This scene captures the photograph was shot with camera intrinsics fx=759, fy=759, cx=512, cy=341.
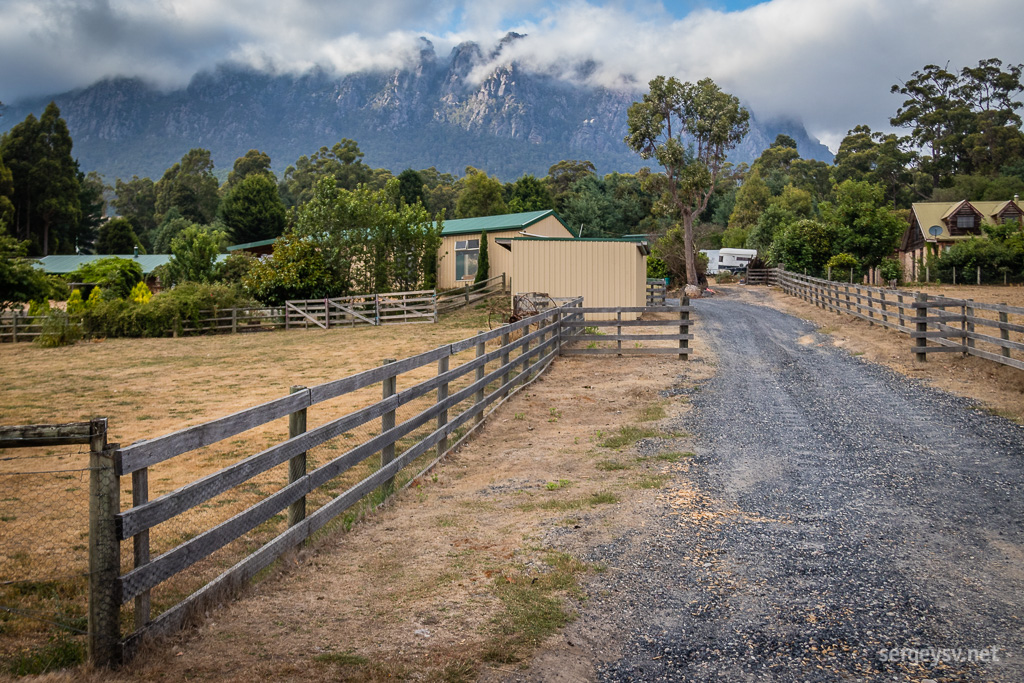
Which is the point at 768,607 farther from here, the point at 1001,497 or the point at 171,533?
the point at 171,533

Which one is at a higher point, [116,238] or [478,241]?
[116,238]

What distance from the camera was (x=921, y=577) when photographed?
4.66m

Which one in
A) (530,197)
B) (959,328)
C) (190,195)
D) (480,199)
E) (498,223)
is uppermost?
(190,195)

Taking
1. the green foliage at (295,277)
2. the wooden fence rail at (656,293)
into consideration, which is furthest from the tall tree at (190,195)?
the wooden fence rail at (656,293)

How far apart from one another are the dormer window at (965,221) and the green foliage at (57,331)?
172ft

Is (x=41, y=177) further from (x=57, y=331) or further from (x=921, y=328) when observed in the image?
(x=921, y=328)

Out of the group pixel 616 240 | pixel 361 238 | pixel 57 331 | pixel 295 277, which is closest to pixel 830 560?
pixel 616 240

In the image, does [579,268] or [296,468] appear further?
[579,268]

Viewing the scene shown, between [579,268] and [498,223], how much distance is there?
987cm

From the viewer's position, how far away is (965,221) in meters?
51.2

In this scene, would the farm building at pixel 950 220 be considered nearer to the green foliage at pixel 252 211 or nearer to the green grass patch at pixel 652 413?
the green grass patch at pixel 652 413

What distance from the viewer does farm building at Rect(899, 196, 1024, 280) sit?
50.0 m

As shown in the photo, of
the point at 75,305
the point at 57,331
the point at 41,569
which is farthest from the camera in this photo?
the point at 75,305

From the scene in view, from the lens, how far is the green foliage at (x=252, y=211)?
240ft
